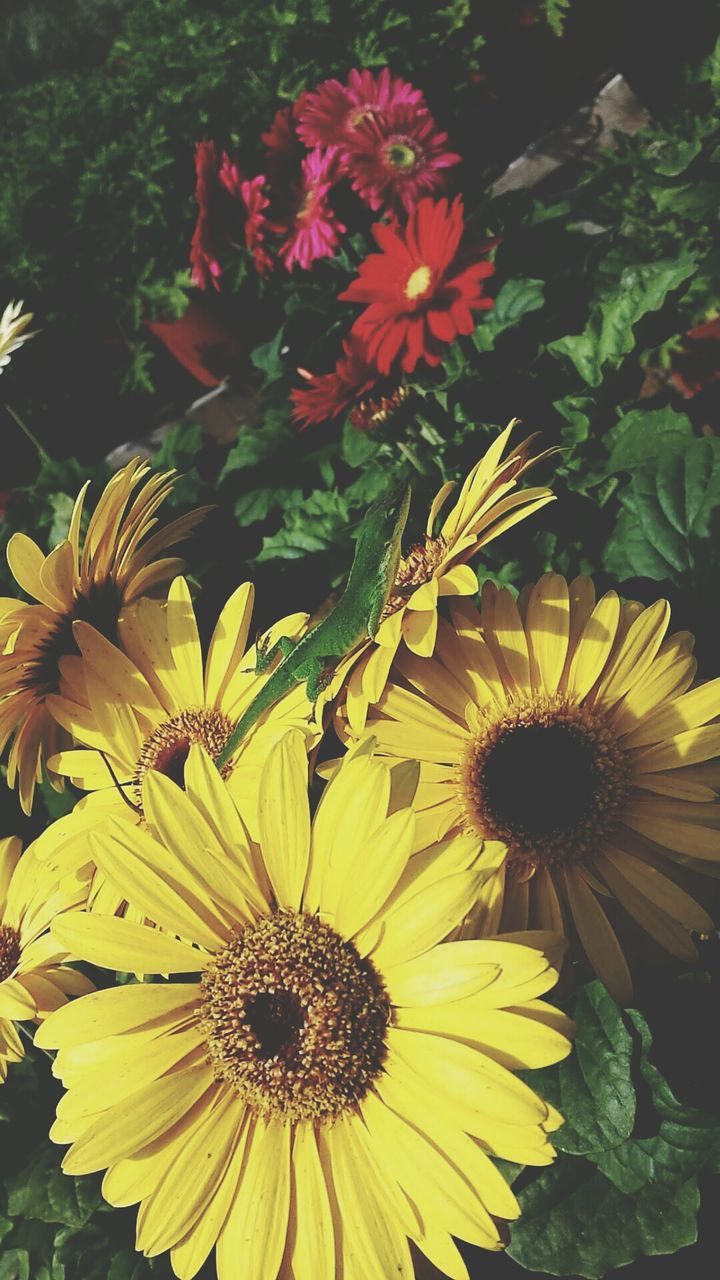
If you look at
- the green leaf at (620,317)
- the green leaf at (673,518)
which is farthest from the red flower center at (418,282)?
the green leaf at (673,518)

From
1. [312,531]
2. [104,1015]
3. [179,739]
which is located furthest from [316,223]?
[104,1015]

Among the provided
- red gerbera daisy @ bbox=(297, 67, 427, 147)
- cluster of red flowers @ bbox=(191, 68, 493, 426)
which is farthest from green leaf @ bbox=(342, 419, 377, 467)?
red gerbera daisy @ bbox=(297, 67, 427, 147)

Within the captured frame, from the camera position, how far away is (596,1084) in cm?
98

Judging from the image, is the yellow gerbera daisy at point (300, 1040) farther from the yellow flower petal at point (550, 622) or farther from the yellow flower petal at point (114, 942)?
the yellow flower petal at point (550, 622)

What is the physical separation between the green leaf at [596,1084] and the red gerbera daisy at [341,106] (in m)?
2.09

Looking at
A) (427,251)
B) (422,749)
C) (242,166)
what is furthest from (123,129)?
(422,749)

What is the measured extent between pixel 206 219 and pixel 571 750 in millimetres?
1937

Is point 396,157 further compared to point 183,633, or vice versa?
point 396,157

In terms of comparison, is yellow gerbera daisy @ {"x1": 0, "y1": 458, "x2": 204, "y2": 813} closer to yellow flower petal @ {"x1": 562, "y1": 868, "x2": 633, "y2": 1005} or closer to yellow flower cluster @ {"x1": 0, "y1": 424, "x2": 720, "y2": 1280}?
yellow flower cluster @ {"x1": 0, "y1": 424, "x2": 720, "y2": 1280}

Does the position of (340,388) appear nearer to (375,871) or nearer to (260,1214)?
(375,871)

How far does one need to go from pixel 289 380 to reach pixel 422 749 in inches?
65.9

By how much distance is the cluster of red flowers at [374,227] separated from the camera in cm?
180

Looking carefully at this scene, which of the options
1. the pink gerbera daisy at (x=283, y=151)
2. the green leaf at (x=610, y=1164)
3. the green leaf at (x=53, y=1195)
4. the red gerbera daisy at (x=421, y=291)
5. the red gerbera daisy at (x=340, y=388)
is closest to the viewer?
the green leaf at (x=610, y=1164)

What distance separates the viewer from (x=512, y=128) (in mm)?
4039
